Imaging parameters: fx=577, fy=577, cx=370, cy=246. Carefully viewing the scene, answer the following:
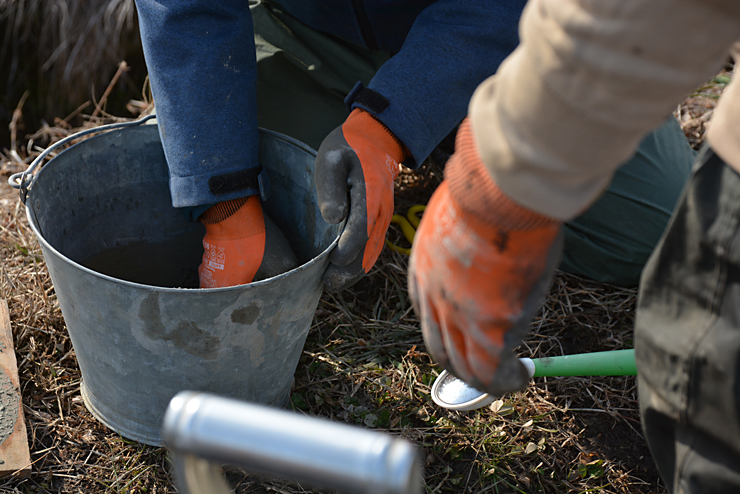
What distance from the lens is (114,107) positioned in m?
2.92

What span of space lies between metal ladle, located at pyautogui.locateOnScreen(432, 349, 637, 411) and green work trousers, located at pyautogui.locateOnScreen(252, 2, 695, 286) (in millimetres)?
613

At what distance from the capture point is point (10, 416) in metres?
1.31

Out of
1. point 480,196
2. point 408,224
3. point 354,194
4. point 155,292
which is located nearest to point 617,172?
point 408,224

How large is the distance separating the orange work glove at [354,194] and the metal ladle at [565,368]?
0.34 meters

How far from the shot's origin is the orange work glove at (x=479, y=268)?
70 centimetres

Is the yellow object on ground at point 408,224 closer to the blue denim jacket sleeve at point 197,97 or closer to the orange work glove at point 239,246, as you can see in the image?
the orange work glove at point 239,246

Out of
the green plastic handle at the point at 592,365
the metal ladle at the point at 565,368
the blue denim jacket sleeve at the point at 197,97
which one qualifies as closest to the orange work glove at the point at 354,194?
the blue denim jacket sleeve at the point at 197,97

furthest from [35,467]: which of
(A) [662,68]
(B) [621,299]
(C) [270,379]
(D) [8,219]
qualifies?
(B) [621,299]

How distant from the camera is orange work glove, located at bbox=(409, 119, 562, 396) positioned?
700 millimetres

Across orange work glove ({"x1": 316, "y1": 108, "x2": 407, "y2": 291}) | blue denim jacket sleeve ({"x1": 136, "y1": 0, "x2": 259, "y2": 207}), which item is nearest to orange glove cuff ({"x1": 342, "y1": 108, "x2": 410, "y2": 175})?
orange work glove ({"x1": 316, "y1": 108, "x2": 407, "y2": 291})

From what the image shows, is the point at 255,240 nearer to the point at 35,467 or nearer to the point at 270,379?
the point at 270,379

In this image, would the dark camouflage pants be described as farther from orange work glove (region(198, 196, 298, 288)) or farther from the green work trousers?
the green work trousers

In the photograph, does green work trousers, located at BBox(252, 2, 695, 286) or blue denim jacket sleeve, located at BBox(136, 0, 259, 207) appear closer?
blue denim jacket sleeve, located at BBox(136, 0, 259, 207)

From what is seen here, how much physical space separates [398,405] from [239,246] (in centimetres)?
56
